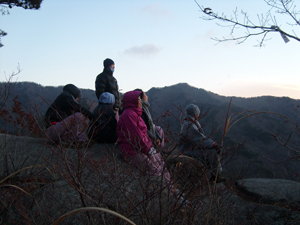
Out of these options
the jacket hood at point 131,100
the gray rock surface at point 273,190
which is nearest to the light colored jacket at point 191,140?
the jacket hood at point 131,100

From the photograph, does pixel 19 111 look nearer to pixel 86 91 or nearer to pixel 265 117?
pixel 265 117

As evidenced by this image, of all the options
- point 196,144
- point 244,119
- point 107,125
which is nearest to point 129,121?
point 107,125

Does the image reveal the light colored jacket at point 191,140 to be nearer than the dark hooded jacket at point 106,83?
Yes

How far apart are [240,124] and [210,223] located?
58.6ft

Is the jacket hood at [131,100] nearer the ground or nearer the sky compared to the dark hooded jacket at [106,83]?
nearer the ground

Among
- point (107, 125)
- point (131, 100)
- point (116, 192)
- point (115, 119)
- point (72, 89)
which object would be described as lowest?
point (116, 192)

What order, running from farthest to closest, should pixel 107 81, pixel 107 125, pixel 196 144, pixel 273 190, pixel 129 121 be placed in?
pixel 107 81 → pixel 107 125 → pixel 273 190 → pixel 129 121 → pixel 196 144

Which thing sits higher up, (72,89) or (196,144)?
(72,89)

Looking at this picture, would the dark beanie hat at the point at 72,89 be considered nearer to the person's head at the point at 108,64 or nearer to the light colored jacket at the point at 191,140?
the person's head at the point at 108,64

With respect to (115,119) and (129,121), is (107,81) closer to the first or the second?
(115,119)

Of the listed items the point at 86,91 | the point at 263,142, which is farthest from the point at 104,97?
the point at 86,91

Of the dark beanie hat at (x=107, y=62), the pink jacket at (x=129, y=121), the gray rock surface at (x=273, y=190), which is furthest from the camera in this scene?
the dark beanie hat at (x=107, y=62)

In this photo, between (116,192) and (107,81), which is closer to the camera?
(116,192)

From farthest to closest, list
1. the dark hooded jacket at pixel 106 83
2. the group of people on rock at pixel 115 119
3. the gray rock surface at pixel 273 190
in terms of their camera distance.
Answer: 1. the dark hooded jacket at pixel 106 83
2. the gray rock surface at pixel 273 190
3. the group of people on rock at pixel 115 119
